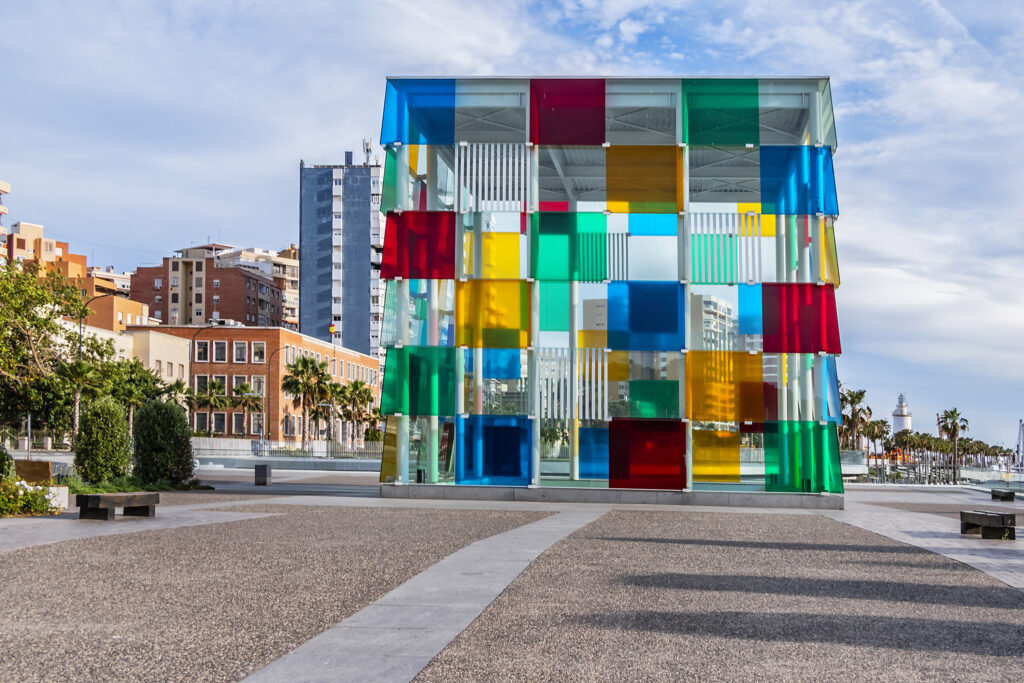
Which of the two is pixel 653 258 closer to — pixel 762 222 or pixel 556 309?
pixel 556 309

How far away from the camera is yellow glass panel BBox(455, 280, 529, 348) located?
97.4 ft

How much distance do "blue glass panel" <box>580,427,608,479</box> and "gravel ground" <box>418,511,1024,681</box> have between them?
12.7 m

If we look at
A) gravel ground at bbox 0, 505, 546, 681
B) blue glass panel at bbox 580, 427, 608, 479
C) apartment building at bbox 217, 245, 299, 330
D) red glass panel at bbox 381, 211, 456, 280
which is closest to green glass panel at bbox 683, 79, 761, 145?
red glass panel at bbox 381, 211, 456, 280

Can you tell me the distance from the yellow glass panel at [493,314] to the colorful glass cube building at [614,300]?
0.14 feet

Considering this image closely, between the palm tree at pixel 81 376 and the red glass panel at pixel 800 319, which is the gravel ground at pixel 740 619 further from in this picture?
the palm tree at pixel 81 376

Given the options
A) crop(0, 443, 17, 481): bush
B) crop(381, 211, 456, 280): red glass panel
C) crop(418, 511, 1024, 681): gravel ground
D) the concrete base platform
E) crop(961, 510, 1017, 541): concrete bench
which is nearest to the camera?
crop(418, 511, 1024, 681): gravel ground

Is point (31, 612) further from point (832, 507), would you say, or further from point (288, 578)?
point (832, 507)

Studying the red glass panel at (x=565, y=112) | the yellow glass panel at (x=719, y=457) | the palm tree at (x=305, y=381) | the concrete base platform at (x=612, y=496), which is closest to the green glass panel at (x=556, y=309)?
the red glass panel at (x=565, y=112)

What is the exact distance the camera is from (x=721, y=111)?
1172 inches

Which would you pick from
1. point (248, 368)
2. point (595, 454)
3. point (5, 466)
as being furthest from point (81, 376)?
point (248, 368)

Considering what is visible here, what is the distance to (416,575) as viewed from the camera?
12.5 meters

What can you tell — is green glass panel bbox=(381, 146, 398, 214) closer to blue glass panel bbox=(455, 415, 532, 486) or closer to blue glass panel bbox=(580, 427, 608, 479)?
blue glass panel bbox=(455, 415, 532, 486)

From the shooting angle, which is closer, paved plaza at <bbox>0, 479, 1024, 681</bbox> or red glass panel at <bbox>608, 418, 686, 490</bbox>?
paved plaza at <bbox>0, 479, 1024, 681</bbox>

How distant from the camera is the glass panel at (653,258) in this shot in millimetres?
29547
